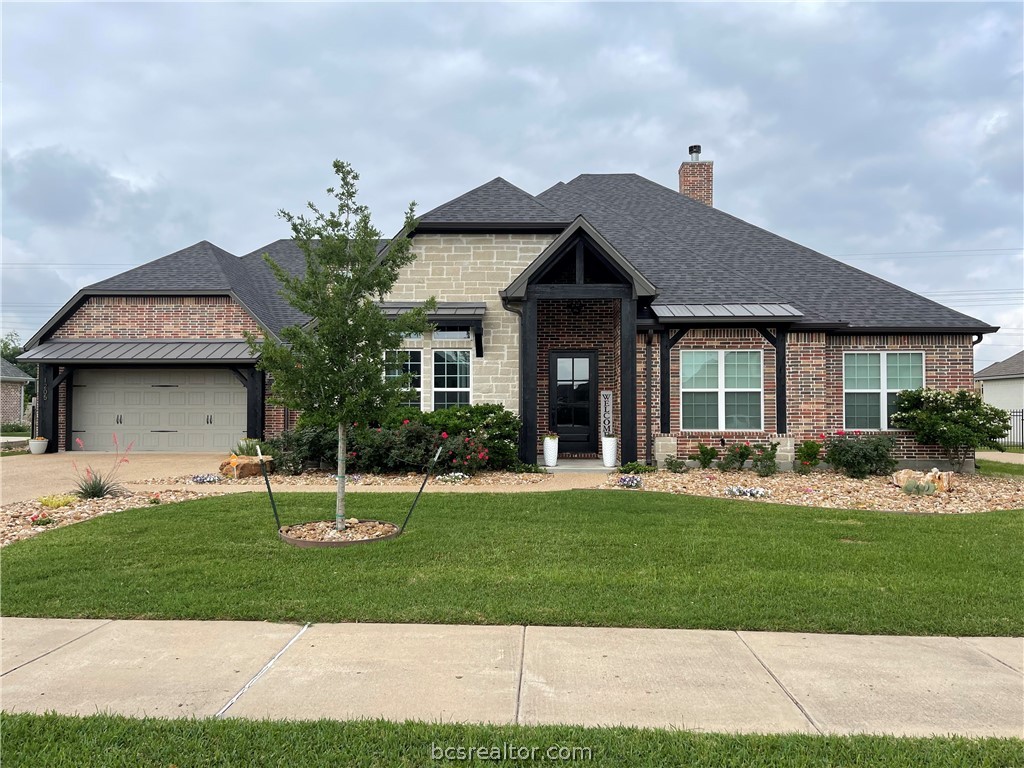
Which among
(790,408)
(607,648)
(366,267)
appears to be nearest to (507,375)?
→ (790,408)

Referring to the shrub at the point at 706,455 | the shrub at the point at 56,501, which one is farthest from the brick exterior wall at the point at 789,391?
the shrub at the point at 56,501

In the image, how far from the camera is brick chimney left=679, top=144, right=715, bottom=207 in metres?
20.2

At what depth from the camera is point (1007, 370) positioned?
31484 millimetres

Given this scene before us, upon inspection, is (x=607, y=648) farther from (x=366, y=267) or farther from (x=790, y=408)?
(x=790, y=408)

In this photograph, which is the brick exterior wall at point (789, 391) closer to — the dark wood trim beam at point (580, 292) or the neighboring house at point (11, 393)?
the dark wood trim beam at point (580, 292)

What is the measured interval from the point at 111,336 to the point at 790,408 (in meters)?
18.6

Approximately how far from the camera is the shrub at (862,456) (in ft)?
41.5

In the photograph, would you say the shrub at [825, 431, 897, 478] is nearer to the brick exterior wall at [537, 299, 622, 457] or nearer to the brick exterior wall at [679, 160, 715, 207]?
the brick exterior wall at [537, 299, 622, 457]

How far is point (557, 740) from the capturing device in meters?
2.94

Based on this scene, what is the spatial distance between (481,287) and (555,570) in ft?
32.9

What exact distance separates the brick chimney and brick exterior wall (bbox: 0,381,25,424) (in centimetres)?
3691

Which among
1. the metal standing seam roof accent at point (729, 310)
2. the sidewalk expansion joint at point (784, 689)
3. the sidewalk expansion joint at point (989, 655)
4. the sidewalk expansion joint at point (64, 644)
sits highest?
the metal standing seam roof accent at point (729, 310)

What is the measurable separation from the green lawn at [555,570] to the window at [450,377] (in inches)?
243

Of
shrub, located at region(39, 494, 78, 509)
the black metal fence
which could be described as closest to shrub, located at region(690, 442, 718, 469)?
shrub, located at region(39, 494, 78, 509)
